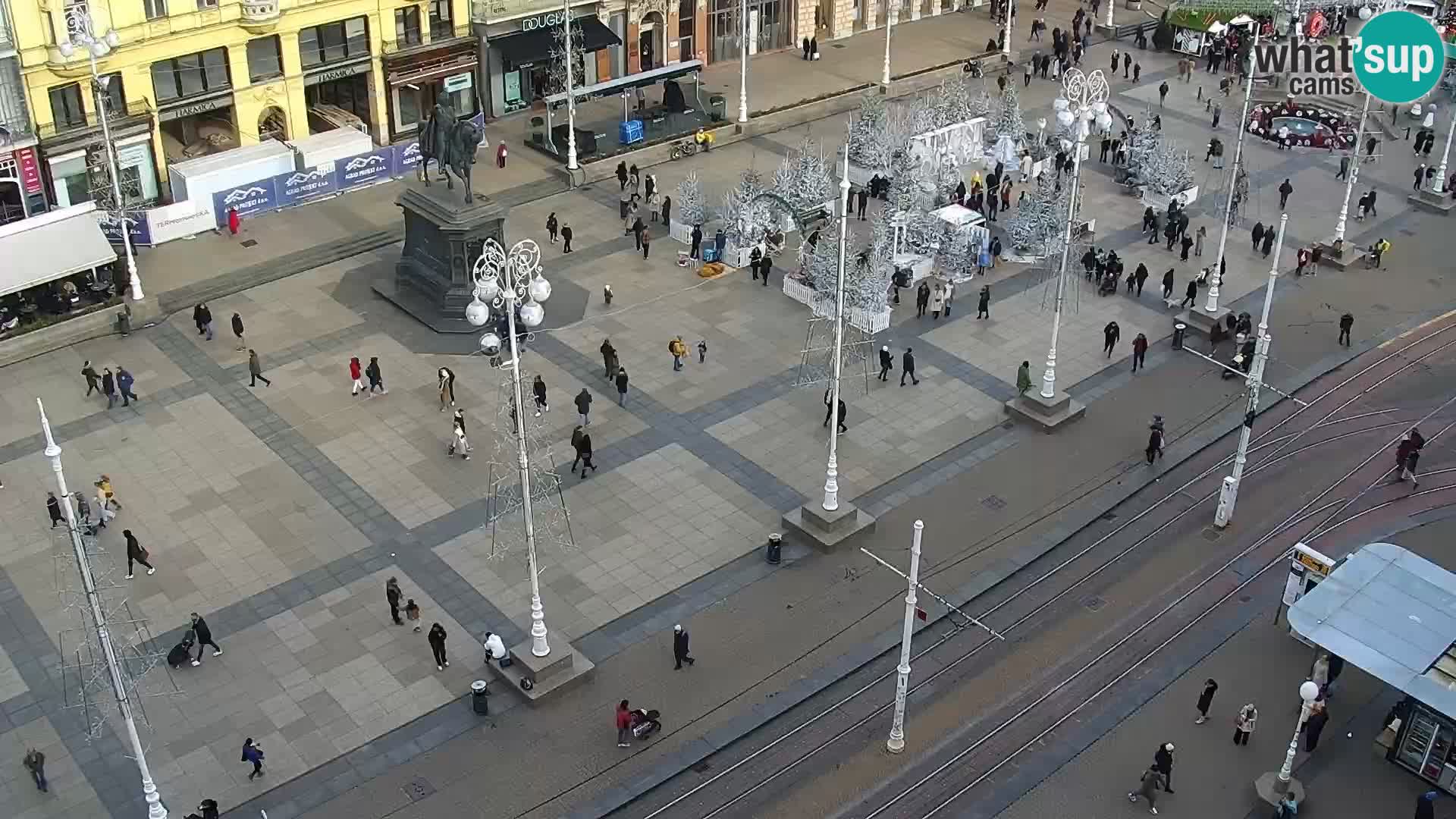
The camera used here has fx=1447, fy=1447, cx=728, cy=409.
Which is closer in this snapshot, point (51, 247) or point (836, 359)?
point (836, 359)

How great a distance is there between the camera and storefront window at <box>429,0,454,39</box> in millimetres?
57406

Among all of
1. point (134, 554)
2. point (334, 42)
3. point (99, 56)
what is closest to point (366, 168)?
point (334, 42)

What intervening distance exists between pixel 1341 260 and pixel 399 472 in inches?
1326

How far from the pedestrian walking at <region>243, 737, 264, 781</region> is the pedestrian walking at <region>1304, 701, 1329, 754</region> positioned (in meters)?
21.1

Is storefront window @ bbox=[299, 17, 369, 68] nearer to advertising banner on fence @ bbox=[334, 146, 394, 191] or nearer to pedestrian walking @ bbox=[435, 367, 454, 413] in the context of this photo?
advertising banner on fence @ bbox=[334, 146, 394, 191]

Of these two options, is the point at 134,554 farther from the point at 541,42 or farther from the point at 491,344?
the point at 541,42

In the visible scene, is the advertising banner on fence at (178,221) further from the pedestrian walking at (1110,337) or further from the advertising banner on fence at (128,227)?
the pedestrian walking at (1110,337)

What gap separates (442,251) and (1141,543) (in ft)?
76.1

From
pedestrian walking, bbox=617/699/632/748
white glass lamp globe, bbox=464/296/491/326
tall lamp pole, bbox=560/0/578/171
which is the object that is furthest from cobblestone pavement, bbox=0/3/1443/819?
white glass lamp globe, bbox=464/296/491/326

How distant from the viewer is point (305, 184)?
2111 inches

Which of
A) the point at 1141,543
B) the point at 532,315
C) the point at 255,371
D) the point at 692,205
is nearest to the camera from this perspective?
the point at 532,315

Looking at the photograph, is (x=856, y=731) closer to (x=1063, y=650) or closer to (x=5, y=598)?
(x=1063, y=650)

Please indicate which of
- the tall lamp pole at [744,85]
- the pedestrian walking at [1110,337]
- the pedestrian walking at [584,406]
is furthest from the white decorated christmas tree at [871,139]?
the pedestrian walking at [584,406]

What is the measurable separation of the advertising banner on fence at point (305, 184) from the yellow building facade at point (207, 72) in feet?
8.43
